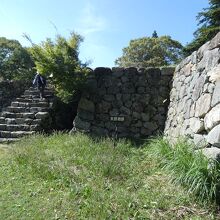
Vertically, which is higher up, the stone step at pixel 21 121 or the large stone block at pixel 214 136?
the large stone block at pixel 214 136

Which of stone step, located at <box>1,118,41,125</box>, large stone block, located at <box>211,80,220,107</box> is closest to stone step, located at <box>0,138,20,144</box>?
stone step, located at <box>1,118,41,125</box>

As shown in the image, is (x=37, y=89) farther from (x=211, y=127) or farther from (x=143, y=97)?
(x=211, y=127)

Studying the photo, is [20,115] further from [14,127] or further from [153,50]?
[153,50]

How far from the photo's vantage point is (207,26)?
17.4 meters

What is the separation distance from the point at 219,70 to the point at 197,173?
198cm

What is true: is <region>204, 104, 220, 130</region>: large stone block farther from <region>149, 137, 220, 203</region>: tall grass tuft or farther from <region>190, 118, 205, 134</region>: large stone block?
<region>149, 137, 220, 203</region>: tall grass tuft

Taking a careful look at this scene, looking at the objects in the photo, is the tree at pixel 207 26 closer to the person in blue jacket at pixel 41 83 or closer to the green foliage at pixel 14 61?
the person in blue jacket at pixel 41 83

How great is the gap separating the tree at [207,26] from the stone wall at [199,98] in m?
7.94

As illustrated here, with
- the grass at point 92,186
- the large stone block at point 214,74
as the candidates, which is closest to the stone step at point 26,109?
the grass at point 92,186

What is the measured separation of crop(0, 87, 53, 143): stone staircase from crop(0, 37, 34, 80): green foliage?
52.2ft

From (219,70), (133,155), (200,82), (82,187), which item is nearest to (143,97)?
(133,155)

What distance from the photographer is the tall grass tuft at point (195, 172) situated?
4637mm

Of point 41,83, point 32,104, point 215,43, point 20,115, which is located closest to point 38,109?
point 32,104

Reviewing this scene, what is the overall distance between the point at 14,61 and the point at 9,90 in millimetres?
15392
